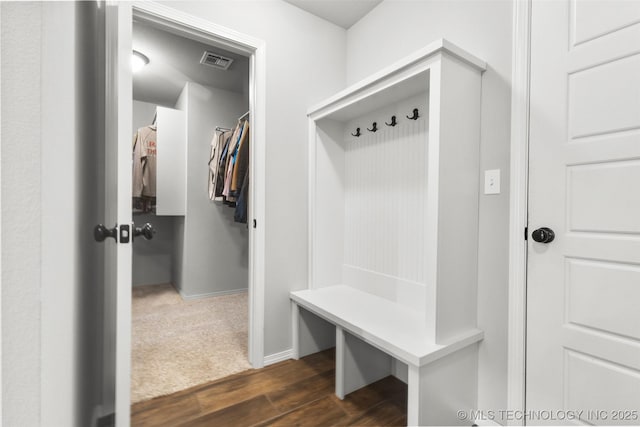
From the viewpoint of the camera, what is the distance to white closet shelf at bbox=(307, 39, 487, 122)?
132 cm

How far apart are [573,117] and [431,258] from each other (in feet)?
2.53

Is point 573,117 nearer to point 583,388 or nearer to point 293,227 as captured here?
point 583,388

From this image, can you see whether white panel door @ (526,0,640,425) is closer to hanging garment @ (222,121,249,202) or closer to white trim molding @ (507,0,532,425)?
white trim molding @ (507,0,532,425)

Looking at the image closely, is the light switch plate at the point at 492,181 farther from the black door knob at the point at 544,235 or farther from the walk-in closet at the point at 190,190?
the walk-in closet at the point at 190,190

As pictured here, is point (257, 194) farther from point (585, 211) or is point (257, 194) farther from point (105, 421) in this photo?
point (585, 211)

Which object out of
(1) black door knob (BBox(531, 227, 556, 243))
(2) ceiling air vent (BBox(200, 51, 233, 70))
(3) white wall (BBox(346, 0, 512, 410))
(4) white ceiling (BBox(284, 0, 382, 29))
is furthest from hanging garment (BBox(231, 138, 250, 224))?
(1) black door knob (BBox(531, 227, 556, 243))

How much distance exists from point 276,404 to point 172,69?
3.20 metres

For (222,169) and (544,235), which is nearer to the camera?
(544,235)

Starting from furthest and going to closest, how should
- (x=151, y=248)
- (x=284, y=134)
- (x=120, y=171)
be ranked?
1. (x=151, y=248)
2. (x=284, y=134)
3. (x=120, y=171)

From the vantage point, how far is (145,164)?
3383 mm

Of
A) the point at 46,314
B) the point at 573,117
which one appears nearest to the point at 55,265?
the point at 46,314

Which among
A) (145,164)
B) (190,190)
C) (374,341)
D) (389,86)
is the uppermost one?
(389,86)

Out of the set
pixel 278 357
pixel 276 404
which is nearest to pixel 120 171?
pixel 276 404

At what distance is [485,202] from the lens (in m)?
1.43
